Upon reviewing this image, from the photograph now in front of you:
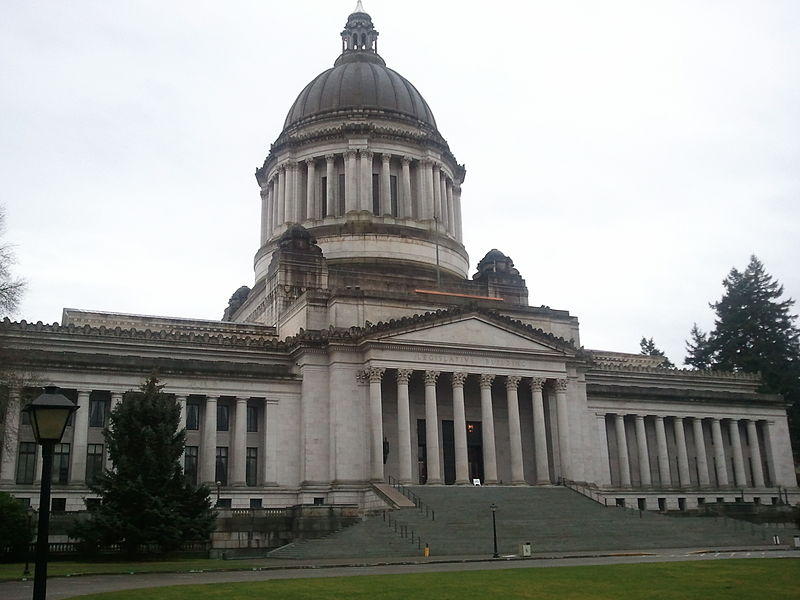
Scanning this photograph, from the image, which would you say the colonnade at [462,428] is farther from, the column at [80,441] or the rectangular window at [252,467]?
the column at [80,441]

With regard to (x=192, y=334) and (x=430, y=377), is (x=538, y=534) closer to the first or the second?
(x=430, y=377)

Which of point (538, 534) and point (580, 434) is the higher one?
point (580, 434)

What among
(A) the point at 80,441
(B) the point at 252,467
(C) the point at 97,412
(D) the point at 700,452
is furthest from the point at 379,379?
(D) the point at 700,452

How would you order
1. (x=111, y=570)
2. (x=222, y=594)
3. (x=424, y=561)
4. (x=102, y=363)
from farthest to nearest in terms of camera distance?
(x=102, y=363), (x=424, y=561), (x=111, y=570), (x=222, y=594)

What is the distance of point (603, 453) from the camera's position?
223 ft

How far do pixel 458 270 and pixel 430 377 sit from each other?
73.7 feet

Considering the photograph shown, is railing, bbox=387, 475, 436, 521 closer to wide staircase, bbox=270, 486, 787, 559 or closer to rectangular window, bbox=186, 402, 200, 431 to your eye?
wide staircase, bbox=270, 486, 787, 559

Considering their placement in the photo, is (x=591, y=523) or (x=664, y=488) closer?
(x=591, y=523)

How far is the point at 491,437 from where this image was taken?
58719 mm

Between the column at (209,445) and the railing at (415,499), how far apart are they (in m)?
11.5

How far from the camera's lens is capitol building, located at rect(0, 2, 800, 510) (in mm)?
56250

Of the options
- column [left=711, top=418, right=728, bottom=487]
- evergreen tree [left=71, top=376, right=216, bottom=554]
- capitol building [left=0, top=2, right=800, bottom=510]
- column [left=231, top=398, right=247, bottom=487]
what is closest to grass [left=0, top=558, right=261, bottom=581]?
evergreen tree [left=71, top=376, right=216, bottom=554]

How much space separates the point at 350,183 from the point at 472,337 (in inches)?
929

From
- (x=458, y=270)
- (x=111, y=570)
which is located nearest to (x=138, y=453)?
(x=111, y=570)
